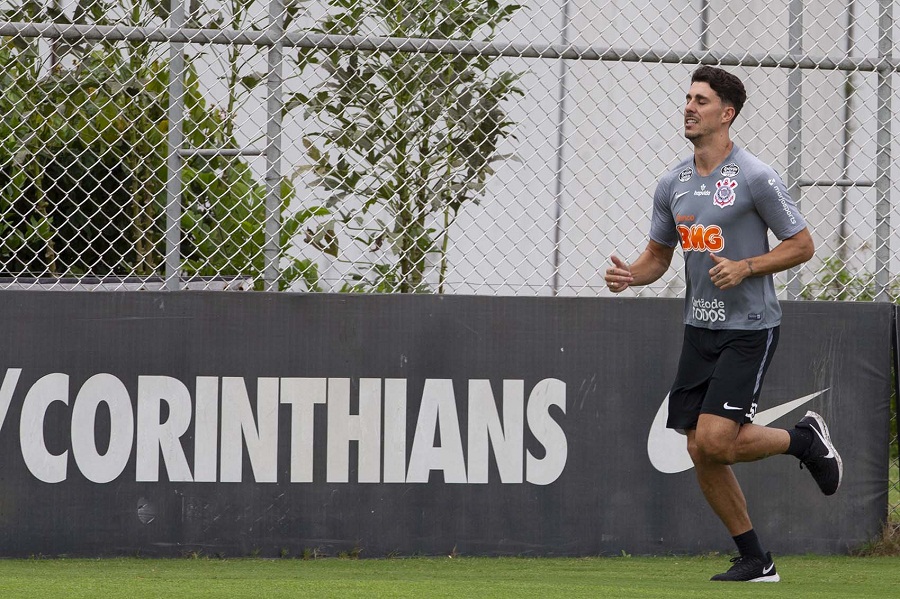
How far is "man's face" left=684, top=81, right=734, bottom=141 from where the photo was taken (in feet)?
13.3

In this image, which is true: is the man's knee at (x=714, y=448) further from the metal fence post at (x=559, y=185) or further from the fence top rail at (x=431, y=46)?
the fence top rail at (x=431, y=46)

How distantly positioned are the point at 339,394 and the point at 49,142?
1801mm

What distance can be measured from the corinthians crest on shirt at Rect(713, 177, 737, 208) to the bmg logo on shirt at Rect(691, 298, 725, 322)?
1.17 ft

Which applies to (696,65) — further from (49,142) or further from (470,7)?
(49,142)

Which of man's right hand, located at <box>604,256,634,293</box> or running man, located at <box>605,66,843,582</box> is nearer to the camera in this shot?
running man, located at <box>605,66,843,582</box>

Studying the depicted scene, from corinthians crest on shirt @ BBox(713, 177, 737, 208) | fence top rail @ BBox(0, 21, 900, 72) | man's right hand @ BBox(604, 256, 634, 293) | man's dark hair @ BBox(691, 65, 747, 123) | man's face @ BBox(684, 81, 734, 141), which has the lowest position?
man's right hand @ BBox(604, 256, 634, 293)

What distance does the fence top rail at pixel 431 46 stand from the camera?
15.0ft

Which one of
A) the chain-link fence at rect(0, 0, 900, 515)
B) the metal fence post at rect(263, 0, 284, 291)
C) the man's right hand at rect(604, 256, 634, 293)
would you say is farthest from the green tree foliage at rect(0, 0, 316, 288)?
the man's right hand at rect(604, 256, 634, 293)

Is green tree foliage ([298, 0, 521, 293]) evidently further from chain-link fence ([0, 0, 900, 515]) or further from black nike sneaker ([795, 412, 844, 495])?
black nike sneaker ([795, 412, 844, 495])

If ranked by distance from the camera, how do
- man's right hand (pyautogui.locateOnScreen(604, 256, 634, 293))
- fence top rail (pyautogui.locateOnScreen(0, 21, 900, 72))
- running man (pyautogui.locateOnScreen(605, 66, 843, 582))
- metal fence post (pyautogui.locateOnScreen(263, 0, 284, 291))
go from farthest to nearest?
metal fence post (pyautogui.locateOnScreen(263, 0, 284, 291)) → fence top rail (pyautogui.locateOnScreen(0, 21, 900, 72)) → man's right hand (pyautogui.locateOnScreen(604, 256, 634, 293)) → running man (pyautogui.locateOnScreen(605, 66, 843, 582))

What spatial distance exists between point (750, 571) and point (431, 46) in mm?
2520

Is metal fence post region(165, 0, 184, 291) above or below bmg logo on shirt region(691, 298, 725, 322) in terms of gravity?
above

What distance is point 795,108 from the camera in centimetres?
501

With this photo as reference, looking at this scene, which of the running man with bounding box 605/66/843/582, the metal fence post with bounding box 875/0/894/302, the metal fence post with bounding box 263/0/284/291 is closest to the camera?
the running man with bounding box 605/66/843/582
